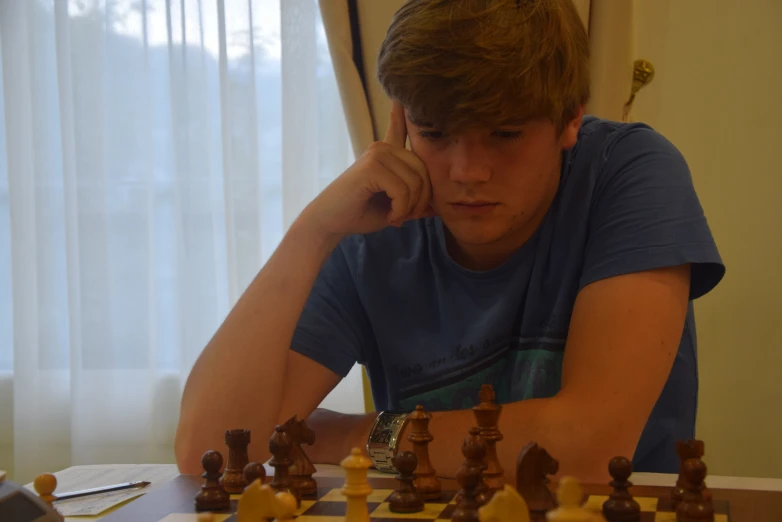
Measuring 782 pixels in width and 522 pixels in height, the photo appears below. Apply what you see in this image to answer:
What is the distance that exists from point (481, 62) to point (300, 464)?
636 millimetres

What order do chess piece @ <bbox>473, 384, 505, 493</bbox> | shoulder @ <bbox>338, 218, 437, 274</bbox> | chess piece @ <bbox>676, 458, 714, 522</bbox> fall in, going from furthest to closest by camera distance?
shoulder @ <bbox>338, 218, 437, 274</bbox>, chess piece @ <bbox>473, 384, 505, 493</bbox>, chess piece @ <bbox>676, 458, 714, 522</bbox>

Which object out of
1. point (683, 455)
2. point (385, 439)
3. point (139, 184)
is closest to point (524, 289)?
point (385, 439)

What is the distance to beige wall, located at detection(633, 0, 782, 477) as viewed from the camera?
2480 millimetres

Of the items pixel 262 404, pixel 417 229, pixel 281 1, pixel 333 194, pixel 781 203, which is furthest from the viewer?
pixel 281 1

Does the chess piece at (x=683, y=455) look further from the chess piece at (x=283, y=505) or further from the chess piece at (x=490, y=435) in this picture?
the chess piece at (x=283, y=505)

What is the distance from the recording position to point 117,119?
9.33 feet

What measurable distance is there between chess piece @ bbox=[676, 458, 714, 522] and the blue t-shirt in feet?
1.52

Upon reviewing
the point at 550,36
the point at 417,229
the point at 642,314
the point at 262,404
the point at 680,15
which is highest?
the point at 680,15

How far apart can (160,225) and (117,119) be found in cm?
39

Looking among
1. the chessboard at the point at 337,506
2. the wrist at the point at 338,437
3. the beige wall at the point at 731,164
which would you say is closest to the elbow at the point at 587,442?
the chessboard at the point at 337,506

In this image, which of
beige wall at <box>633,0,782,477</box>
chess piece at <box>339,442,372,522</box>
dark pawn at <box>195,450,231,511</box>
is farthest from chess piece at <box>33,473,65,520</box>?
beige wall at <box>633,0,782,477</box>

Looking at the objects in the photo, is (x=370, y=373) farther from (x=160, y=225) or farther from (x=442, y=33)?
(x=160, y=225)

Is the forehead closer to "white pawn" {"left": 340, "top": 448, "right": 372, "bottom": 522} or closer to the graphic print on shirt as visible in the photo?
the graphic print on shirt

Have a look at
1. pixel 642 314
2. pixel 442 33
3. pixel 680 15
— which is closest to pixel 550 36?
pixel 442 33
